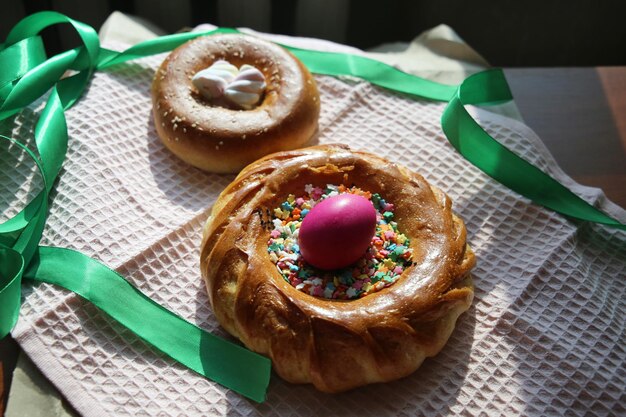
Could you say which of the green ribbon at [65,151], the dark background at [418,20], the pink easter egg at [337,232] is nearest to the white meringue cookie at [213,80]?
the green ribbon at [65,151]

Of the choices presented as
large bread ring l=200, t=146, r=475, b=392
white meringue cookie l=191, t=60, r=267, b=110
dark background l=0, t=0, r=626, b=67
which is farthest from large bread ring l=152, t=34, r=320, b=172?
dark background l=0, t=0, r=626, b=67

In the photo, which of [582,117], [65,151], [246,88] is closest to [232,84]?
[246,88]

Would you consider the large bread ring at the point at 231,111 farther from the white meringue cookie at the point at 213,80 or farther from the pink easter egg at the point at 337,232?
the pink easter egg at the point at 337,232

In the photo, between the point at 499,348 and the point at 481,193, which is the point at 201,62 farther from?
the point at 499,348

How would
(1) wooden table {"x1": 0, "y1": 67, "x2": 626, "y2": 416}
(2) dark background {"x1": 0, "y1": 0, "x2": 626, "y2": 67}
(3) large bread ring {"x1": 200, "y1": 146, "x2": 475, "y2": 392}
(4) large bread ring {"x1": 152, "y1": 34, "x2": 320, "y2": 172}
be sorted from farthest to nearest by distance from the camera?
(2) dark background {"x1": 0, "y1": 0, "x2": 626, "y2": 67} → (1) wooden table {"x1": 0, "y1": 67, "x2": 626, "y2": 416} → (4) large bread ring {"x1": 152, "y1": 34, "x2": 320, "y2": 172} → (3) large bread ring {"x1": 200, "y1": 146, "x2": 475, "y2": 392}

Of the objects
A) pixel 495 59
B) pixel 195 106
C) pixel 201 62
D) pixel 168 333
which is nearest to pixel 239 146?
pixel 195 106

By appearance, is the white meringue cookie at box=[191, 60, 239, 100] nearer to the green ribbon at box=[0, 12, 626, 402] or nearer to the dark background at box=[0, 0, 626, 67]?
the green ribbon at box=[0, 12, 626, 402]

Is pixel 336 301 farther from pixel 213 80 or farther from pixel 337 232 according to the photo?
pixel 213 80
